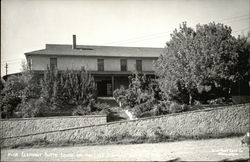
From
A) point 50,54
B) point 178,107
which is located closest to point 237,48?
point 178,107

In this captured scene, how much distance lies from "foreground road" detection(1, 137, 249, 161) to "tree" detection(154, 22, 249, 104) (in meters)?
8.25

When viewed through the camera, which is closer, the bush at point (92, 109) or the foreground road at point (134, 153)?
the foreground road at point (134, 153)

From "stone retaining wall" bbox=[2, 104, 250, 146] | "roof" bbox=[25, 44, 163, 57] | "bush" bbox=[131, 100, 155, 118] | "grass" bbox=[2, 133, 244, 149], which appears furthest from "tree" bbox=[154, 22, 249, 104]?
"roof" bbox=[25, 44, 163, 57]

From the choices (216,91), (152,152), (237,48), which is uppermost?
(237,48)

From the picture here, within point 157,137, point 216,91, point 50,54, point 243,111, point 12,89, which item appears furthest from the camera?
point 50,54

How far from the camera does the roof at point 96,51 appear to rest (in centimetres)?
3078

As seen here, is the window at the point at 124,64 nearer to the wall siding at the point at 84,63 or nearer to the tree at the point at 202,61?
the wall siding at the point at 84,63

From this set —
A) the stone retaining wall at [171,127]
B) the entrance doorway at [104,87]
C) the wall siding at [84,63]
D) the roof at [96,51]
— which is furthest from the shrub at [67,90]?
the entrance doorway at [104,87]

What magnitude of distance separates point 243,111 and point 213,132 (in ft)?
10.2

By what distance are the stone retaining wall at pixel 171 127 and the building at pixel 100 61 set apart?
12.5 m

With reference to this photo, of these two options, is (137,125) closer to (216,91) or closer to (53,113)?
(53,113)

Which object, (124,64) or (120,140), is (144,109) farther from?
(124,64)

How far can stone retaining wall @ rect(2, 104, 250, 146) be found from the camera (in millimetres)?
17891

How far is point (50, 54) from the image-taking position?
1180 inches
